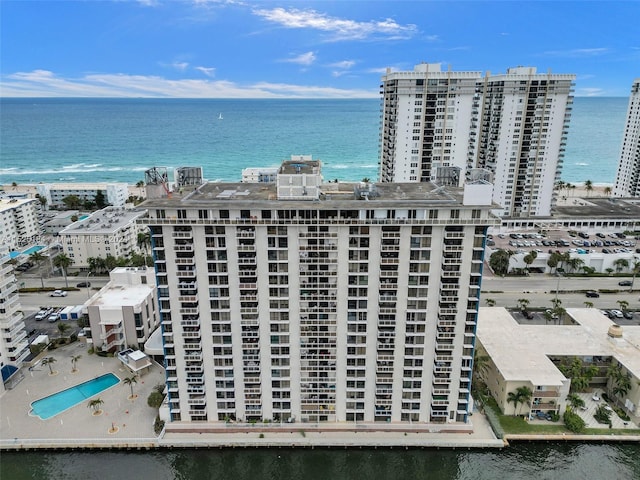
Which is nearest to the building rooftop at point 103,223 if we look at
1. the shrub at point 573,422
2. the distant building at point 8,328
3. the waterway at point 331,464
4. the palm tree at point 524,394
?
the distant building at point 8,328

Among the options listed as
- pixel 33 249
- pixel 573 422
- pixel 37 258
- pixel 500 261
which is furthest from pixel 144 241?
pixel 573 422

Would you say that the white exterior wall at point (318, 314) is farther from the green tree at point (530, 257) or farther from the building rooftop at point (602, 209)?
the building rooftop at point (602, 209)

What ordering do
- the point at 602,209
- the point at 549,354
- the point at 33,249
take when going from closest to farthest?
the point at 549,354, the point at 33,249, the point at 602,209

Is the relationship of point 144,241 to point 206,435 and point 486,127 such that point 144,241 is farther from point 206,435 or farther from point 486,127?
point 486,127

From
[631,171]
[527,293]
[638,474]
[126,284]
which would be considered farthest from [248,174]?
[631,171]

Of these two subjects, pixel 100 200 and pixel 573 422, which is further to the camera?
pixel 100 200

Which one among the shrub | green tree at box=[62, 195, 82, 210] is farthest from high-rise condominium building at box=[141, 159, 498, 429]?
green tree at box=[62, 195, 82, 210]

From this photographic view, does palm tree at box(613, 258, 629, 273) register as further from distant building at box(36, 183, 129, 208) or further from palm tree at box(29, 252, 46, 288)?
distant building at box(36, 183, 129, 208)
